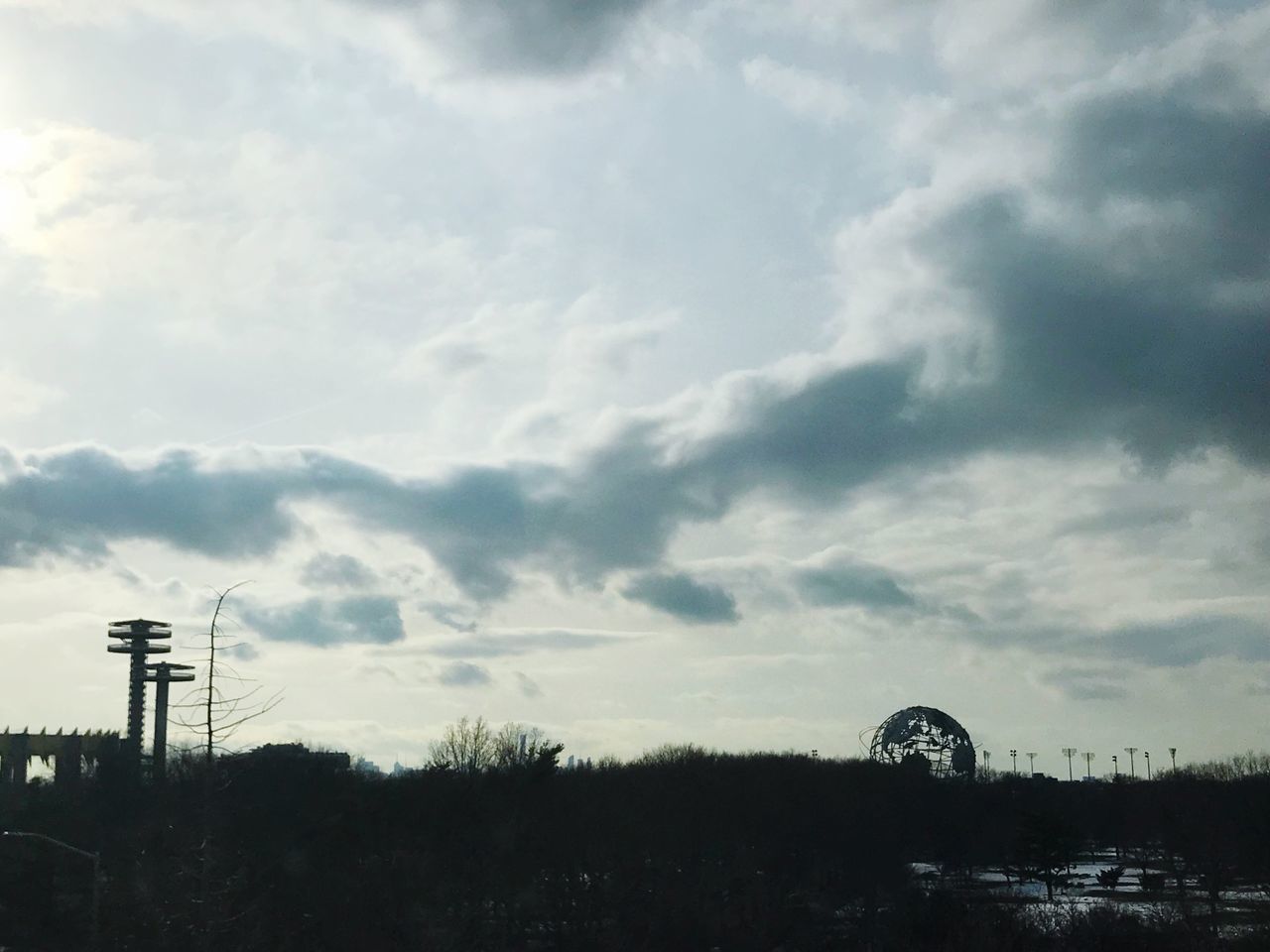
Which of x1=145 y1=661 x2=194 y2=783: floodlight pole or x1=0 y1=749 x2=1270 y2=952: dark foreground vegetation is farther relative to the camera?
x1=145 y1=661 x2=194 y2=783: floodlight pole

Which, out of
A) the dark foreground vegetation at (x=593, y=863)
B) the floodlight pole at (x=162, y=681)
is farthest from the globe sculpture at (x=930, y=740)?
the floodlight pole at (x=162, y=681)

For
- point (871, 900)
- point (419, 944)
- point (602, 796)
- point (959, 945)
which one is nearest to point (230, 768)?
point (419, 944)

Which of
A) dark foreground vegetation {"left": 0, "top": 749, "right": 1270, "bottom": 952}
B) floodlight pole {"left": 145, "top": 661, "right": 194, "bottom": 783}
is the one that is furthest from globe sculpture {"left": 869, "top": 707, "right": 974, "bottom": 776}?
floodlight pole {"left": 145, "top": 661, "right": 194, "bottom": 783}

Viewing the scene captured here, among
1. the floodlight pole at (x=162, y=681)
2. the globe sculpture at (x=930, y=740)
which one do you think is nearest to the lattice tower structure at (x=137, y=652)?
the floodlight pole at (x=162, y=681)

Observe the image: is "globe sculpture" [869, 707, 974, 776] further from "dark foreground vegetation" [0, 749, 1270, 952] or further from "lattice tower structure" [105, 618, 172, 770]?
"lattice tower structure" [105, 618, 172, 770]

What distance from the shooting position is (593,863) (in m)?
74.9

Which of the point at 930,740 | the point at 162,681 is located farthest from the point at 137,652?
the point at 930,740

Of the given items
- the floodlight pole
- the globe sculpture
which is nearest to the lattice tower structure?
the floodlight pole

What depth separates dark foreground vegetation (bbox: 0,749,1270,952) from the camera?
5978 centimetres

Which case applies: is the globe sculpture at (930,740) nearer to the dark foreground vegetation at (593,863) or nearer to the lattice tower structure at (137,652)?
the dark foreground vegetation at (593,863)

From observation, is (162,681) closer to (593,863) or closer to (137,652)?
Result: (137,652)

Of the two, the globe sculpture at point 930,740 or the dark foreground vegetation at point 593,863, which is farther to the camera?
the globe sculpture at point 930,740

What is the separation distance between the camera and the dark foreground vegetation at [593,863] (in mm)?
59781

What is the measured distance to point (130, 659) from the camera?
151m
